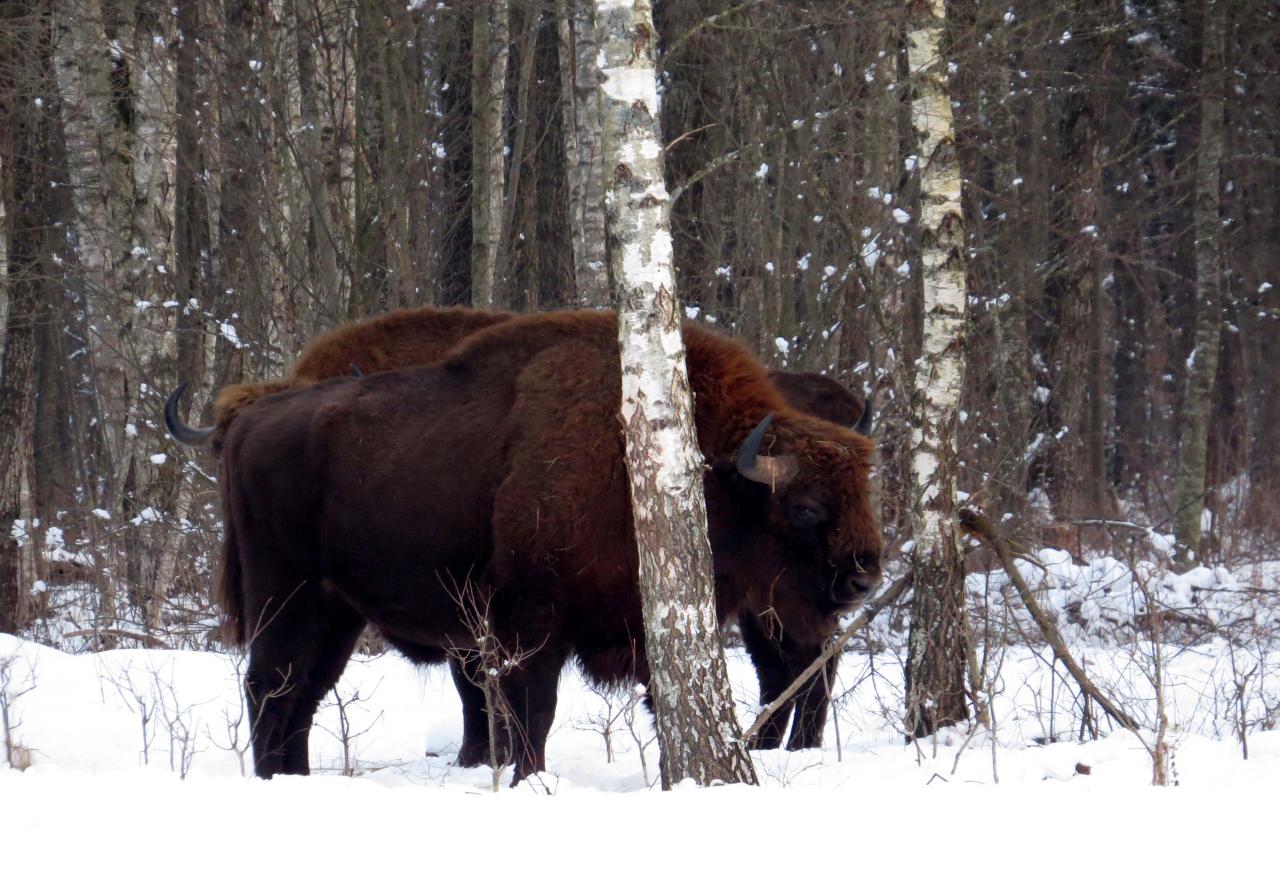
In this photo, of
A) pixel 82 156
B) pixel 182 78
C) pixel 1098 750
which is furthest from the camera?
pixel 182 78

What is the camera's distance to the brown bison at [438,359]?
22.4 feet

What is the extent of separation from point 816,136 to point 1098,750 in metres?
6.17

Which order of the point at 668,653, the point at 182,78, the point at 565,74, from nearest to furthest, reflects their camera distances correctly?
the point at 668,653 → the point at 182,78 → the point at 565,74

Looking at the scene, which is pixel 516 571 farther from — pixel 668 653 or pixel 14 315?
pixel 14 315

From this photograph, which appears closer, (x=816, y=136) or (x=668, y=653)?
(x=668, y=653)

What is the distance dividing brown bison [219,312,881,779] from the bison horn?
1 cm

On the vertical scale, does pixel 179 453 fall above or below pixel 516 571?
above

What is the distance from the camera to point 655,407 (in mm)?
4945

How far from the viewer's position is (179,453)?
10.9 meters

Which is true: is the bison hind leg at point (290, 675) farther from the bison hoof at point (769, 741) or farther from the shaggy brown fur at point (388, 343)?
the bison hoof at point (769, 741)

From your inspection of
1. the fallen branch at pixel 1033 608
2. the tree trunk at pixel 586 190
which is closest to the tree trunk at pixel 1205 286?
the tree trunk at pixel 586 190

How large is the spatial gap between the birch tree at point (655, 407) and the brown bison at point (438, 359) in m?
1.41

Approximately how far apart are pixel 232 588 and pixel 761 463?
114 inches

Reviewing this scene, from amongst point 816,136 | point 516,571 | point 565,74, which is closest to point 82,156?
point 565,74
